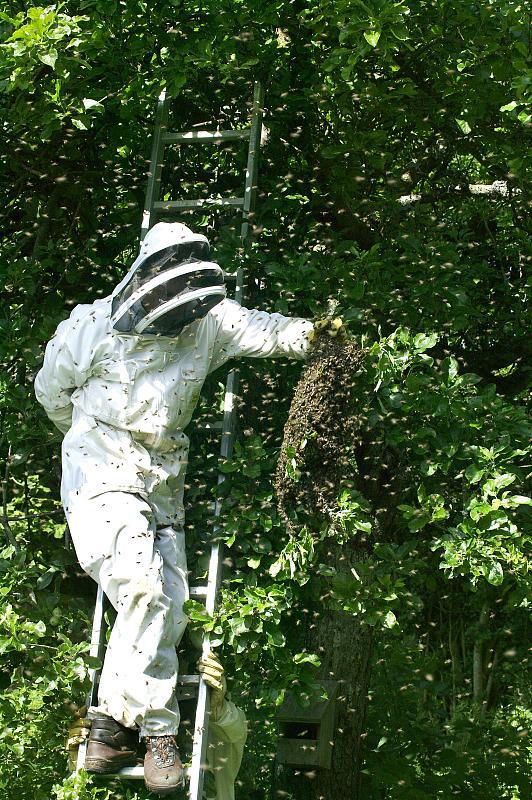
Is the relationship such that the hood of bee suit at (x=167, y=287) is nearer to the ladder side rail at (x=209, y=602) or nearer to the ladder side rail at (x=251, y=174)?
the ladder side rail at (x=209, y=602)

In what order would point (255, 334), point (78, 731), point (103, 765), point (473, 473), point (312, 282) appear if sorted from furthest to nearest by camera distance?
point (312, 282), point (473, 473), point (255, 334), point (78, 731), point (103, 765)

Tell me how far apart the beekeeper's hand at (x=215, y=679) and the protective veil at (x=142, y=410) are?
0.16 metres

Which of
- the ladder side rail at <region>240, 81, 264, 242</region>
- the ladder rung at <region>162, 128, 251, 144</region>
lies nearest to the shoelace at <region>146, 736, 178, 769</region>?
the ladder side rail at <region>240, 81, 264, 242</region>

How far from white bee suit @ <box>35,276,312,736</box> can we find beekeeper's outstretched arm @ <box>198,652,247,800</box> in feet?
0.66

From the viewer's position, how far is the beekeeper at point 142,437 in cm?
394

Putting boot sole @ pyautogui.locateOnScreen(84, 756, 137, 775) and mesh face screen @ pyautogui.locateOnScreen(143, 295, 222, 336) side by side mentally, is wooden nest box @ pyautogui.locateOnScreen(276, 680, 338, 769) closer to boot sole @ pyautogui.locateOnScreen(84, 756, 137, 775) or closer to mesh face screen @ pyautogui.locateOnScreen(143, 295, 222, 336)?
boot sole @ pyautogui.locateOnScreen(84, 756, 137, 775)

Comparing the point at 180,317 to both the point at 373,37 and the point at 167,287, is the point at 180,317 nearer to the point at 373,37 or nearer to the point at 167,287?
the point at 167,287

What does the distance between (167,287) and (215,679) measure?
1.46m

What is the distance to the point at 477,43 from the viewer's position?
5.07 meters

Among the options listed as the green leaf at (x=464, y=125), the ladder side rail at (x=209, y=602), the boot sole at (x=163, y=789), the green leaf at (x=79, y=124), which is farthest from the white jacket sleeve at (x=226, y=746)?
the green leaf at (x=464, y=125)

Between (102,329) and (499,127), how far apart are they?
256cm

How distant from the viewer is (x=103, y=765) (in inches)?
155

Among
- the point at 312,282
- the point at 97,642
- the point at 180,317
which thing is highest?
the point at 312,282

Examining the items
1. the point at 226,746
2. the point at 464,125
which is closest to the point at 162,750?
the point at 226,746
